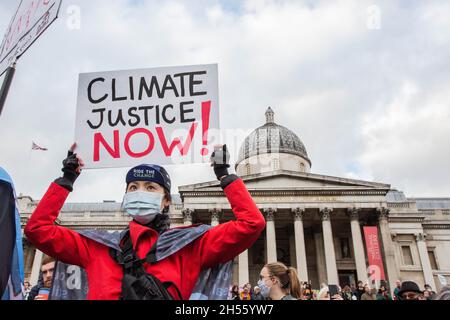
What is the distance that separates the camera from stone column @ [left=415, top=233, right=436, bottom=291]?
108ft

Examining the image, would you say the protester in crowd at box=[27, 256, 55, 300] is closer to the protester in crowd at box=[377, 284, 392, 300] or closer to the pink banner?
the protester in crowd at box=[377, 284, 392, 300]

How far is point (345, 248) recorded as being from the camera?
3512 cm

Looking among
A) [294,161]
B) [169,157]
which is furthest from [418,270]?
[169,157]

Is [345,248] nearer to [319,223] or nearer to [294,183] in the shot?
[319,223]

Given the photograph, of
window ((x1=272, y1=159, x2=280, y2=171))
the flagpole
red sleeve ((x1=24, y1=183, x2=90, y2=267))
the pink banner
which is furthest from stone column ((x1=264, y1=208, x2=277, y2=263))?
red sleeve ((x1=24, y1=183, x2=90, y2=267))

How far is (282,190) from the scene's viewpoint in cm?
3125

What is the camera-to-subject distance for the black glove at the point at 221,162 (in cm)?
270

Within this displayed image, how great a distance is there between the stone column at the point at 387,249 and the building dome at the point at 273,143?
13.1m

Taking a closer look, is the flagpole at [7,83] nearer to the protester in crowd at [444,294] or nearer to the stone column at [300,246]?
the protester in crowd at [444,294]

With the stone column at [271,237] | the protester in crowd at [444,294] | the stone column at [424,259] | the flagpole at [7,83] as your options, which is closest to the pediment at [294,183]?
the stone column at [271,237]

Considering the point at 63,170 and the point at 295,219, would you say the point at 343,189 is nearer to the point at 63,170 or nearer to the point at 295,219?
the point at 295,219
